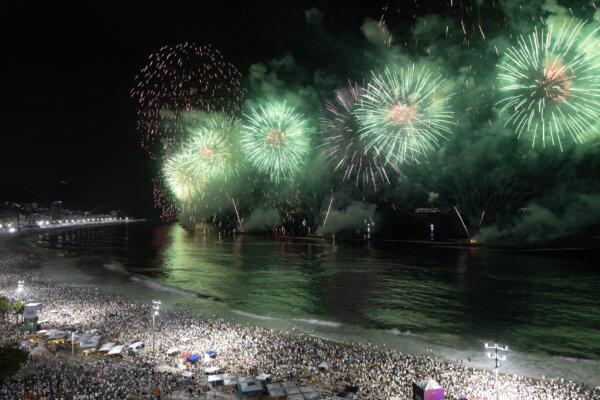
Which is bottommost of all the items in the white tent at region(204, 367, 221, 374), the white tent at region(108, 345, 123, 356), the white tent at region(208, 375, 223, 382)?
the white tent at region(204, 367, 221, 374)

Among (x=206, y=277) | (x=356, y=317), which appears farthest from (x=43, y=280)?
(x=356, y=317)

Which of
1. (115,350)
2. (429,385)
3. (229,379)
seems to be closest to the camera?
(429,385)

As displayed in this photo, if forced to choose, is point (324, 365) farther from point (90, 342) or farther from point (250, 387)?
point (90, 342)

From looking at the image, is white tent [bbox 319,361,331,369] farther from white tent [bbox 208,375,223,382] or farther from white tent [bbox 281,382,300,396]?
white tent [bbox 208,375,223,382]

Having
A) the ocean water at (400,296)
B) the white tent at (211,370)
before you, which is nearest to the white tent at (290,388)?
the white tent at (211,370)

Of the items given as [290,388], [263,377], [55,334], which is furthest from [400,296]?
[55,334]

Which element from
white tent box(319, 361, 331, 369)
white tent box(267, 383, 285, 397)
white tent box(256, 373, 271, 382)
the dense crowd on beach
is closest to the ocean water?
the dense crowd on beach

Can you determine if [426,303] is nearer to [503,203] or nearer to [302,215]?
[503,203]

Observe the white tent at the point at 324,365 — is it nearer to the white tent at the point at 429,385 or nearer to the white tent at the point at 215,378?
the white tent at the point at 215,378
